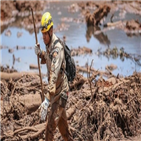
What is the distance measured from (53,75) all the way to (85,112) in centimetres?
241

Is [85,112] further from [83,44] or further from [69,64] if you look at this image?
[83,44]

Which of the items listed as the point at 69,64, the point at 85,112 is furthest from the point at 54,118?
the point at 85,112

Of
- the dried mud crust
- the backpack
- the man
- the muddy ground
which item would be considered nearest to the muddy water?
the muddy ground

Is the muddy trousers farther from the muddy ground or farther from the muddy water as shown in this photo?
the muddy water

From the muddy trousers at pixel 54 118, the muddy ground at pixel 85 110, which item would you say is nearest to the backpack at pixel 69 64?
the muddy trousers at pixel 54 118

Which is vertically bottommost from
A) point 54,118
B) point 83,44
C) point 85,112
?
point 85,112

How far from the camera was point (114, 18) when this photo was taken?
25.3m

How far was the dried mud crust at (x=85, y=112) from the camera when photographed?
7094mm

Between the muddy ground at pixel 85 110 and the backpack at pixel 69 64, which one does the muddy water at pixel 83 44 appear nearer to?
the muddy ground at pixel 85 110

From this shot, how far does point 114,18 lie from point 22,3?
6737mm

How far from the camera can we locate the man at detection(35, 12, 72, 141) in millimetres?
5145

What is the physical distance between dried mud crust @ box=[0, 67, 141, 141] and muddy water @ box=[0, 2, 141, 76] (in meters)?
4.04

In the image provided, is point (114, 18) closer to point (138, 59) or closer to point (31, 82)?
point (138, 59)

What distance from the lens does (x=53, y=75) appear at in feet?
16.9
